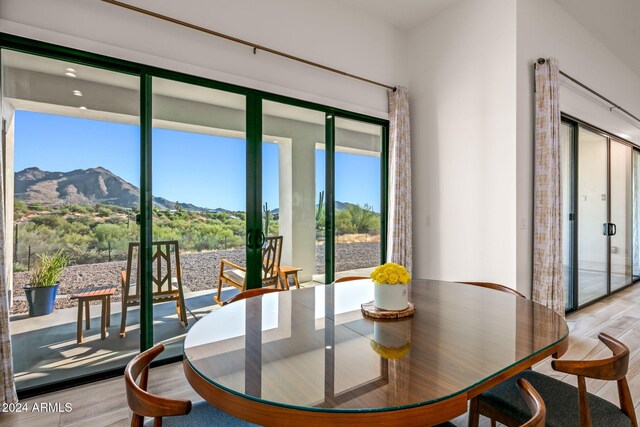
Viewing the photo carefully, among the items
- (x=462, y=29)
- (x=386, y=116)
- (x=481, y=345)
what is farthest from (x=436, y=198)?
(x=481, y=345)

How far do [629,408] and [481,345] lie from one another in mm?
641

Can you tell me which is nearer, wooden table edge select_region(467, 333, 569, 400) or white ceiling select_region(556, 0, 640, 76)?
wooden table edge select_region(467, 333, 569, 400)

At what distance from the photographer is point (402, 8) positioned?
3.73 meters

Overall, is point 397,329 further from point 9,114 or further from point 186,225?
point 9,114

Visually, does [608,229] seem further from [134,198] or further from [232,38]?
[134,198]

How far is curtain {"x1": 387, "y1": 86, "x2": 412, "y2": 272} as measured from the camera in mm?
3875

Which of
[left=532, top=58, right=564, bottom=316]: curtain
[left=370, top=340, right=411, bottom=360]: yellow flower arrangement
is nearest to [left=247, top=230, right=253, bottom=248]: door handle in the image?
[left=370, top=340, right=411, bottom=360]: yellow flower arrangement

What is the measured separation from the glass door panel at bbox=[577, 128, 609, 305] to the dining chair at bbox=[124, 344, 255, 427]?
4.65m

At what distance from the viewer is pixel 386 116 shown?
13.2 feet

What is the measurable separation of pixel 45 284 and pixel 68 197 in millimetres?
608

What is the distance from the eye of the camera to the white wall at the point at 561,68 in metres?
3.22

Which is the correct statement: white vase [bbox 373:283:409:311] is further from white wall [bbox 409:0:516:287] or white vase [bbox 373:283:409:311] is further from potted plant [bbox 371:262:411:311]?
white wall [bbox 409:0:516:287]

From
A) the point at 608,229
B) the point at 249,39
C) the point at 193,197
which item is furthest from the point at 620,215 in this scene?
the point at 193,197

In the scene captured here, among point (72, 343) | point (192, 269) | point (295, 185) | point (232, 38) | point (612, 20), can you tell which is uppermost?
point (612, 20)
